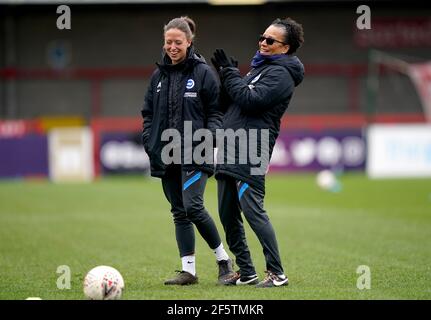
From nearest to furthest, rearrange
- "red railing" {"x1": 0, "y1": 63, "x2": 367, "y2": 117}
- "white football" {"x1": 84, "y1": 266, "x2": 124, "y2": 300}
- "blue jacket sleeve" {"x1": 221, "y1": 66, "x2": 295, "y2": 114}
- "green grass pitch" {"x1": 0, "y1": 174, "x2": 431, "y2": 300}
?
"white football" {"x1": 84, "y1": 266, "x2": 124, "y2": 300}, "blue jacket sleeve" {"x1": 221, "y1": 66, "x2": 295, "y2": 114}, "green grass pitch" {"x1": 0, "y1": 174, "x2": 431, "y2": 300}, "red railing" {"x1": 0, "y1": 63, "x2": 367, "y2": 117}

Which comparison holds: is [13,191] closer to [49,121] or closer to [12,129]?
[12,129]

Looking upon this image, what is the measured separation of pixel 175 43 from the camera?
8023mm

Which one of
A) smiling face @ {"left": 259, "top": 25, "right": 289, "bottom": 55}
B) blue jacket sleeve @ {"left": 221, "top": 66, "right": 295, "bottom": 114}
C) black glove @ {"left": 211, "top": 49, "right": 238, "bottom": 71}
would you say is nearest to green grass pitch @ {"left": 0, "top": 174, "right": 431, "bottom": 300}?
blue jacket sleeve @ {"left": 221, "top": 66, "right": 295, "bottom": 114}

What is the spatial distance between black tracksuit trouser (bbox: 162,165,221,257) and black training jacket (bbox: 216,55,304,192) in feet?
0.82

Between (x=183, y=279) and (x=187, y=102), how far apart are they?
1.53 meters

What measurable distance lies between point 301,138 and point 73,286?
1707 centimetres

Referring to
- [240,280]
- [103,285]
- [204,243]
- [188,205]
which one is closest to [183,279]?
[240,280]

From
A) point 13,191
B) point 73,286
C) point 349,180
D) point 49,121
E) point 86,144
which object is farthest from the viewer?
point 49,121

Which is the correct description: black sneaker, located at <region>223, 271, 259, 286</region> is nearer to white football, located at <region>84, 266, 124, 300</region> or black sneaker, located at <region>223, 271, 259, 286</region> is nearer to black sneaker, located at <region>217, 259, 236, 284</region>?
black sneaker, located at <region>217, 259, 236, 284</region>

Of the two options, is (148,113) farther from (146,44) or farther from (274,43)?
(146,44)

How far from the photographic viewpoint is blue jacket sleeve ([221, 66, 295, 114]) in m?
7.67

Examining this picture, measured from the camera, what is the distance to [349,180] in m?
22.8

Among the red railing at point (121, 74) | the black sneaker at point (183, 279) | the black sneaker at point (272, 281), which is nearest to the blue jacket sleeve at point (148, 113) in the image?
the black sneaker at point (183, 279)

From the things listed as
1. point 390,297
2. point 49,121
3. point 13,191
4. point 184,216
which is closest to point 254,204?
point 184,216
